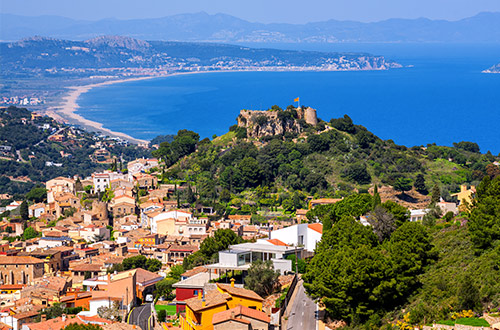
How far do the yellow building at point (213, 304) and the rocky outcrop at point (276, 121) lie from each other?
3879 cm

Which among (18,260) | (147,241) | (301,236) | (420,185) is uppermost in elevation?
(301,236)

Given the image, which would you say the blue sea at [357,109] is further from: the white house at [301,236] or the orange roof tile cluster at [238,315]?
the orange roof tile cluster at [238,315]

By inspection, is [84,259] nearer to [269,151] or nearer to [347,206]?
[347,206]

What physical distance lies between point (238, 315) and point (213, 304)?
1136 millimetres

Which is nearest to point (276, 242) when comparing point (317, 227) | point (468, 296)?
point (317, 227)

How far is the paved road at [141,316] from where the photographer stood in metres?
25.2

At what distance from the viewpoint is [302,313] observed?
75.9 feet

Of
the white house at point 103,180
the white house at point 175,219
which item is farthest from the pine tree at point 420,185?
the white house at point 103,180

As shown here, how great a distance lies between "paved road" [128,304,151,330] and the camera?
2525 cm

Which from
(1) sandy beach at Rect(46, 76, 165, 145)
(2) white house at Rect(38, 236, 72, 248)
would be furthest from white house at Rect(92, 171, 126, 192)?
(1) sandy beach at Rect(46, 76, 165, 145)

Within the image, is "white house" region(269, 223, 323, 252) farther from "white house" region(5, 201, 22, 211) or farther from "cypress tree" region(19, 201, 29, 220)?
"white house" region(5, 201, 22, 211)

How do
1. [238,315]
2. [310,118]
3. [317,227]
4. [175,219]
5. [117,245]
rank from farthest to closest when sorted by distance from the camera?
[310,118] < [175,219] < [117,245] < [317,227] < [238,315]

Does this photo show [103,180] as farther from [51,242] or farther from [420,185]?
[420,185]

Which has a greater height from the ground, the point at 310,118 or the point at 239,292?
the point at 239,292
